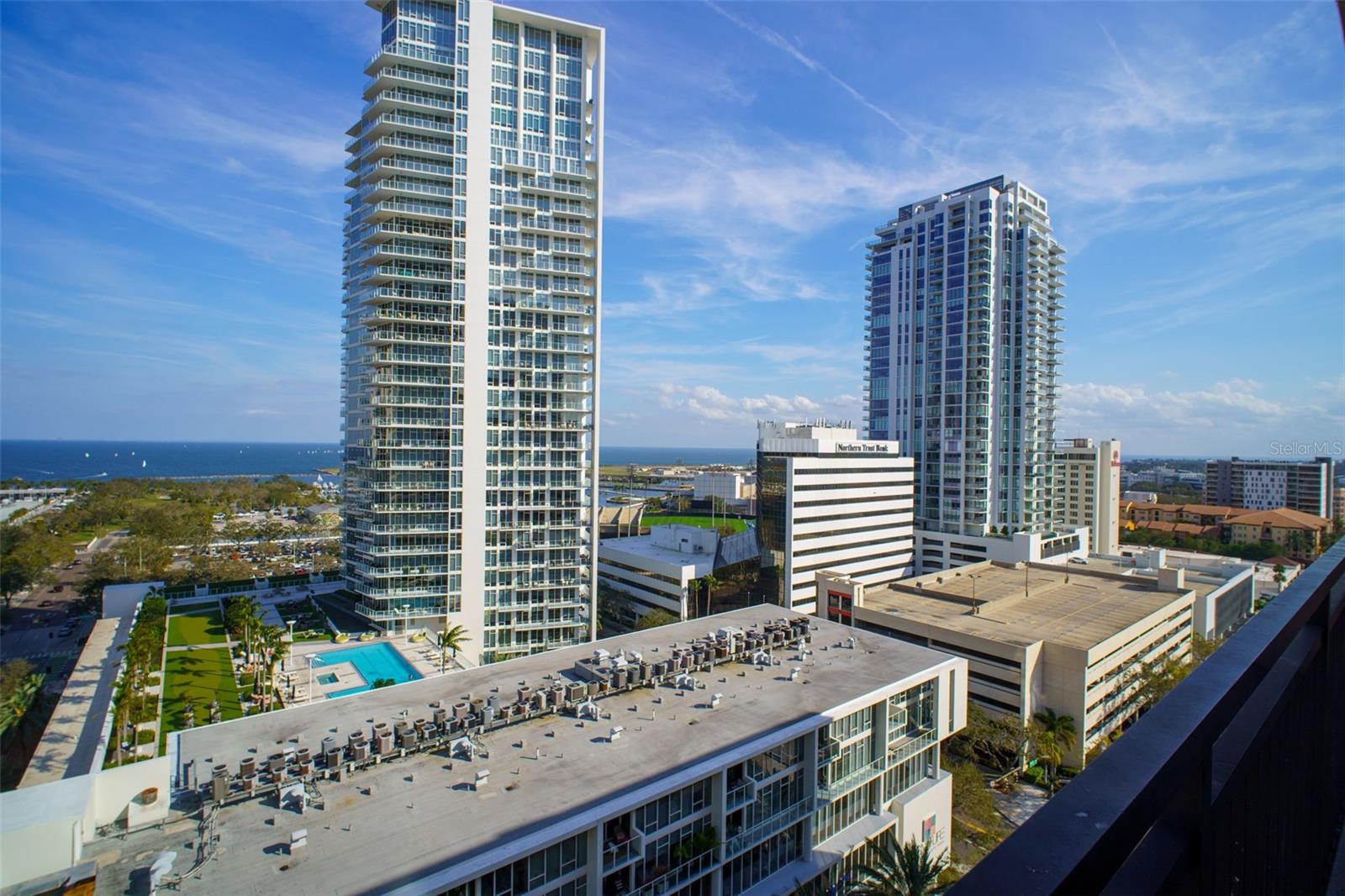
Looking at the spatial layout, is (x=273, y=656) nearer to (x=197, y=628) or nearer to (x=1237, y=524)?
(x=197, y=628)

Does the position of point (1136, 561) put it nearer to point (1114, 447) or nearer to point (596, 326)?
point (1114, 447)

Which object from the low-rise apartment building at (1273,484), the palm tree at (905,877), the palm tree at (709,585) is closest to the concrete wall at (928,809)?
the palm tree at (905,877)

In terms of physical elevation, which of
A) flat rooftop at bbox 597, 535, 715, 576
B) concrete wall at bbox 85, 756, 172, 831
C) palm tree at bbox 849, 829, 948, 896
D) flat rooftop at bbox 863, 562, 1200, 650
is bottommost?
palm tree at bbox 849, 829, 948, 896

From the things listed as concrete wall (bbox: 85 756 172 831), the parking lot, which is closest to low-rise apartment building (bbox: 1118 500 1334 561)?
concrete wall (bbox: 85 756 172 831)

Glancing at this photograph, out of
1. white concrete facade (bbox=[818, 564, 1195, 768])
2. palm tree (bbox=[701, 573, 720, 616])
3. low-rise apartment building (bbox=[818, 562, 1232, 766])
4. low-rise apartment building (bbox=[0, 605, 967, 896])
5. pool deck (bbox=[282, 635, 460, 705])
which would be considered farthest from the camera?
palm tree (bbox=[701, 573, 720, 616])

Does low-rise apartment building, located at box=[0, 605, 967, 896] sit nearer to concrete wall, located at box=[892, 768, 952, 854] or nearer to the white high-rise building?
concrete wall, located at box=[892, 768, 952, 854]

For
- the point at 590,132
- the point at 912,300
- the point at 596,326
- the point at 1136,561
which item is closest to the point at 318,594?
the point at 596,326
